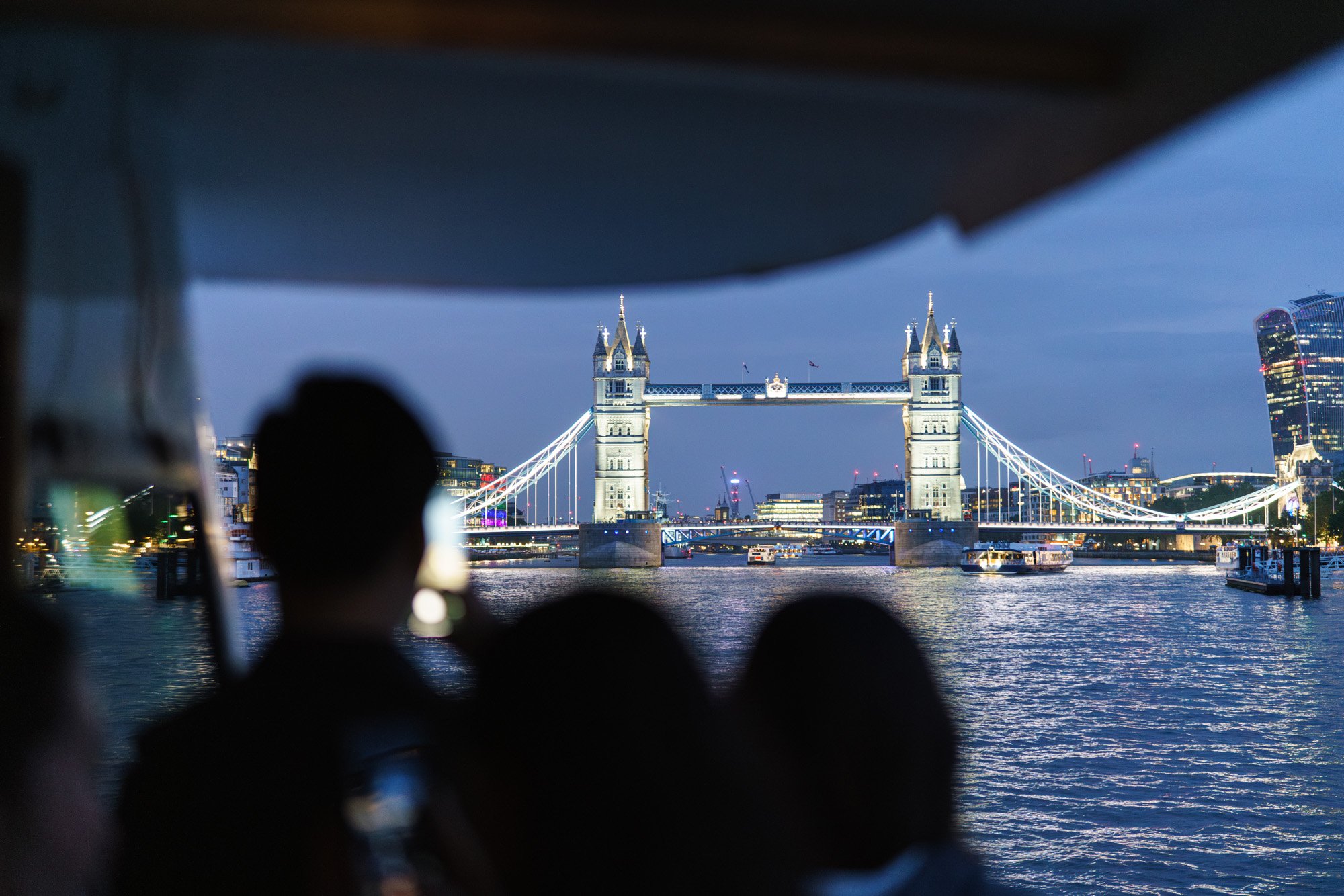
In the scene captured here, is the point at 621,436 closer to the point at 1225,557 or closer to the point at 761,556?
the point at 761,556

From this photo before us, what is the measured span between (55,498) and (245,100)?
705 mm

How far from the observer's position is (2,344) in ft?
5.52

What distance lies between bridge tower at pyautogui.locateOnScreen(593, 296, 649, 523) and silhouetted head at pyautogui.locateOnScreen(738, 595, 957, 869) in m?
48.1

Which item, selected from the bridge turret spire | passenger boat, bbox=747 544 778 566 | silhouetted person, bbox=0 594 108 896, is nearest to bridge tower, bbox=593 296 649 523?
passenger boat, bbox=747 544 778 566

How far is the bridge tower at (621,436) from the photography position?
49062 mm

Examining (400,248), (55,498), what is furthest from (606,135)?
(55,498)

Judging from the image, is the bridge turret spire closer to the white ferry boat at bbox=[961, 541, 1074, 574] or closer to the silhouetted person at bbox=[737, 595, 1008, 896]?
the white ferry boat at bbox=[961, 541, 1074, 574]

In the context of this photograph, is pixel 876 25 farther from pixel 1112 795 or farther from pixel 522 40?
pixel 1112 795

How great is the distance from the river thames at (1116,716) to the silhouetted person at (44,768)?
207 millimetres

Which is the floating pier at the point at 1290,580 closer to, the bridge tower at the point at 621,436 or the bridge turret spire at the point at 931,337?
the bridge turret spire at the point at 931,337

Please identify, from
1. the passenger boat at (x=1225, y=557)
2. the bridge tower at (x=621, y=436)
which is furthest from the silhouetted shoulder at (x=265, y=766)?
Result: the passenger boat at (x=1225, y=557)

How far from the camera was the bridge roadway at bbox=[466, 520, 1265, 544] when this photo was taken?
4022 centimetres

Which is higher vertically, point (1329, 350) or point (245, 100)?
point (1329, 350)

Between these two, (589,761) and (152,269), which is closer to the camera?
(589,761)
